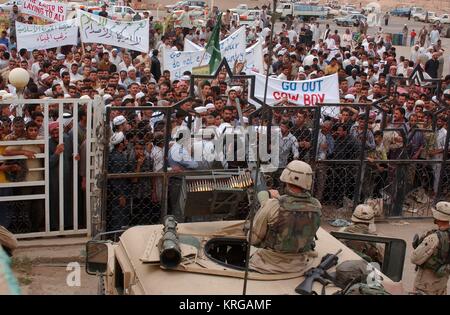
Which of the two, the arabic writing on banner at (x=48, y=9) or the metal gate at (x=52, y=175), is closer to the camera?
the metal gate at (x=52, y=175)

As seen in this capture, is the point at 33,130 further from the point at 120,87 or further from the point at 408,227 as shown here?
the point at 408,227

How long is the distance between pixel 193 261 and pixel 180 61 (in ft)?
33.2

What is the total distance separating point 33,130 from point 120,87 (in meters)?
4.25

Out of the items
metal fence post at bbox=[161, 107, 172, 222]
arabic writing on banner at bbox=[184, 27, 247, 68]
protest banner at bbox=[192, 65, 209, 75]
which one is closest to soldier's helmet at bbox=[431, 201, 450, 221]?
metal fence post at bbox=[161, 107, 172, 222]

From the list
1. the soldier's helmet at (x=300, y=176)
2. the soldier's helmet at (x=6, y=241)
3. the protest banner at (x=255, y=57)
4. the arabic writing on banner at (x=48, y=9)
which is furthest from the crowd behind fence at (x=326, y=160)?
the arabic writing on banner at (x=48, y=9)

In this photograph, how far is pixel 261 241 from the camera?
513cm

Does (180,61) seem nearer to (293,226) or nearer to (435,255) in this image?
(435,255)

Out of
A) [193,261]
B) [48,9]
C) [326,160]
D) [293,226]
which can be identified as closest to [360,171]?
[326,160]

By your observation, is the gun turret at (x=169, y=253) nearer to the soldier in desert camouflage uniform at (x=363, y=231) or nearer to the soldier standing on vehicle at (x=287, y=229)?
the soldier standing on vehicle at (x=287, y=229)

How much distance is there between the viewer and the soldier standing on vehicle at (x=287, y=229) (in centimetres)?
505

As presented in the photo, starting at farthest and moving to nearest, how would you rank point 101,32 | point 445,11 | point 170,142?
point 445,11
point 101,32
point 170,142

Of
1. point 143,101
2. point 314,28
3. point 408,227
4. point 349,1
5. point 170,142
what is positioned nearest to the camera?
point 170,142

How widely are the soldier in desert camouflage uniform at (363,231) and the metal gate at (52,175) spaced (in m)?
3.47
